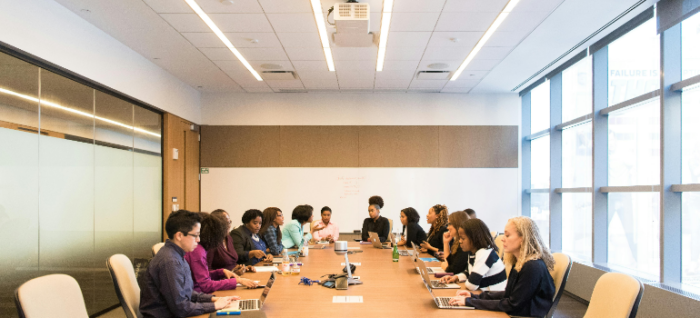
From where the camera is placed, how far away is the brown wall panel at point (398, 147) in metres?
8.80

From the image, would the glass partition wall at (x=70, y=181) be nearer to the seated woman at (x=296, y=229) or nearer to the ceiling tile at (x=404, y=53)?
the seated woman at (x=296, y=229)

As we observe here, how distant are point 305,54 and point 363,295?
3.79 metres

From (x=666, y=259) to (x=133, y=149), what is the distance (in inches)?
253

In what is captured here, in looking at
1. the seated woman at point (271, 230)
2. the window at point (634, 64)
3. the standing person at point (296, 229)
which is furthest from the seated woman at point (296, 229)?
the window at point (634, 64)

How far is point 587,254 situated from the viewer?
647cm

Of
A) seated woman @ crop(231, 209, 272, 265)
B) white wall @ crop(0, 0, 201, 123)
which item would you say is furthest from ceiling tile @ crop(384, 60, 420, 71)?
white wall @ crop(0, 0, 201, 123)

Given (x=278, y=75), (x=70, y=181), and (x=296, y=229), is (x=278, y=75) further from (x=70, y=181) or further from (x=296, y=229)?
(x=70, y=181)

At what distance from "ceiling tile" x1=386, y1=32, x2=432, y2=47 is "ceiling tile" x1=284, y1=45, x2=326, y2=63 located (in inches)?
37.0

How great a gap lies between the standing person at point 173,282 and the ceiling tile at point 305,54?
138 inches

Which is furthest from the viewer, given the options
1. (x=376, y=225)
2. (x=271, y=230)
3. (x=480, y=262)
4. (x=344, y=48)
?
(x=376, y=225)

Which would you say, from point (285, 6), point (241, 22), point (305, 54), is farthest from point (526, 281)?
point (305, 54)

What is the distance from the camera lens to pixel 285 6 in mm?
4535

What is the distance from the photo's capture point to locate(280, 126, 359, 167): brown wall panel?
880 centimetres

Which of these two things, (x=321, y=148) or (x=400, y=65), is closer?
(x=400, y=65)
